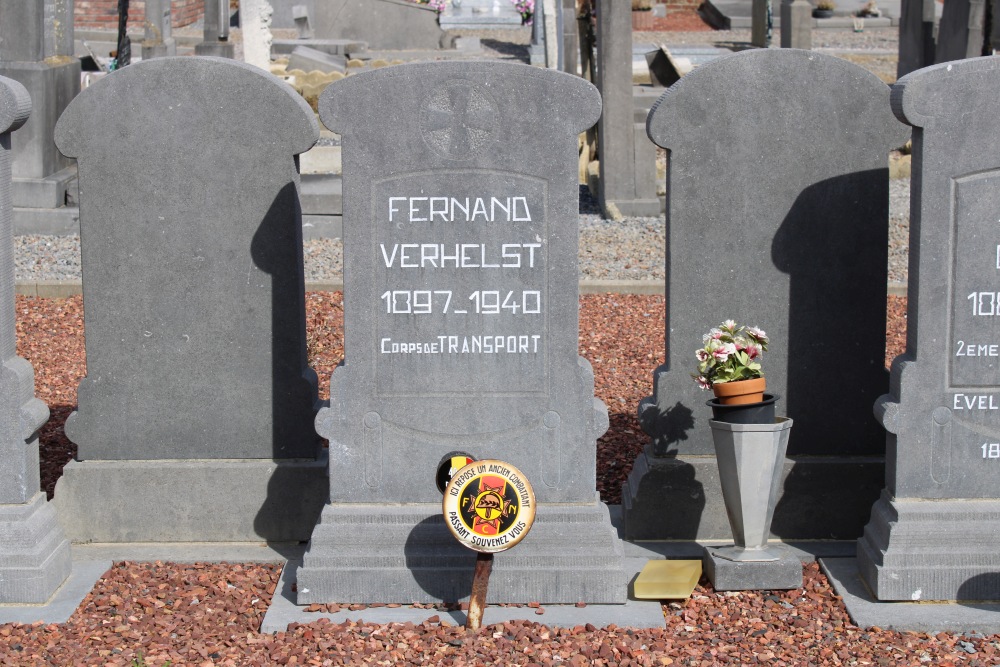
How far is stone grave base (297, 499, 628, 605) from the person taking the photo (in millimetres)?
4648

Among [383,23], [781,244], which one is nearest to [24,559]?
[781,244]

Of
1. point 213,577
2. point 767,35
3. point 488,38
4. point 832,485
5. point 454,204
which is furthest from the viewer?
point 488,38

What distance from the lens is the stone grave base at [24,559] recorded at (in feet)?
15.4

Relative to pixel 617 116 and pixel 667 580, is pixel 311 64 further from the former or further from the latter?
pixel 667 580

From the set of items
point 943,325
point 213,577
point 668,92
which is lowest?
point 213,577

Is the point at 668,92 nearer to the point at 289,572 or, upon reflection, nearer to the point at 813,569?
the point at 813,569

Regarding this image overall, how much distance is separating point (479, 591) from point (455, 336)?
3.14 ft

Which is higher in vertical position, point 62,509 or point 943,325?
point 943,325

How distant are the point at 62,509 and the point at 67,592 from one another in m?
0.61

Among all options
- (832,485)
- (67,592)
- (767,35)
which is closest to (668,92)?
(832,485)

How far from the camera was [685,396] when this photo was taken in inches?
208

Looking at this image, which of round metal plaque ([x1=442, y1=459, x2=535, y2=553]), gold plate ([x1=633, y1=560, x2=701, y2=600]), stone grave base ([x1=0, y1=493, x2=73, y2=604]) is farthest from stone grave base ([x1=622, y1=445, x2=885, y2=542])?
stone grave base ([x1=0, y1=493, x2=73, y2=604])

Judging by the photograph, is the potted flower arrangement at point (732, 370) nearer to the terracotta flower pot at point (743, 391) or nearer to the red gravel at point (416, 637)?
the terracotta flower pot at point (743, 391)

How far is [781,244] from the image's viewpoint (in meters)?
5.19
